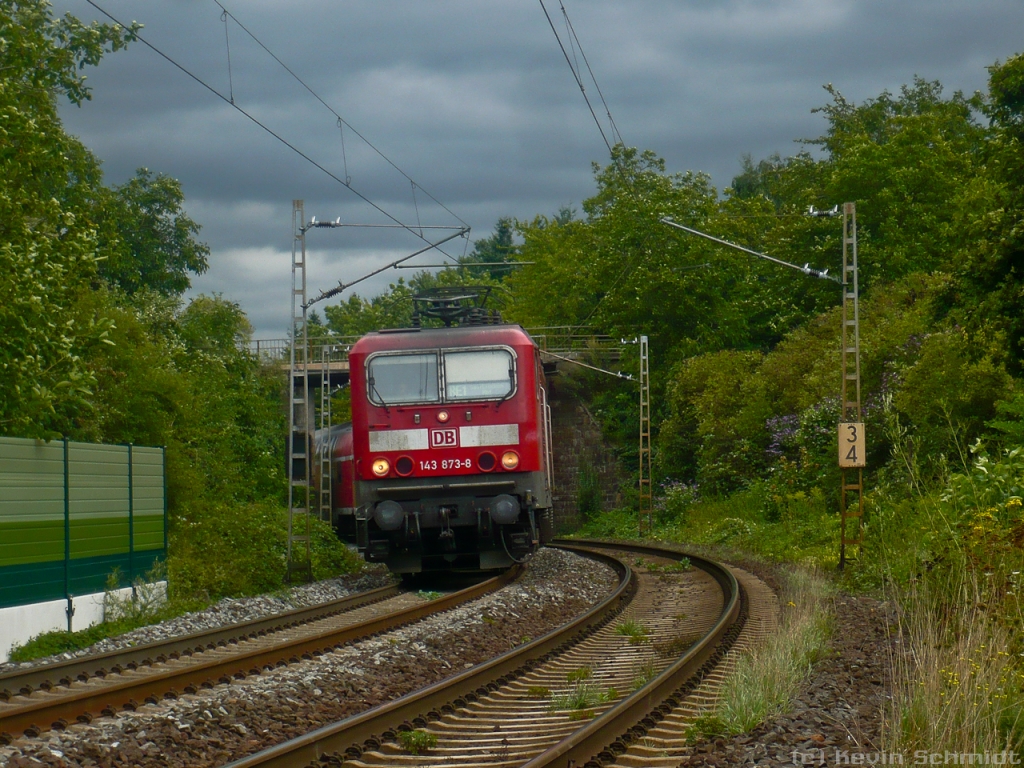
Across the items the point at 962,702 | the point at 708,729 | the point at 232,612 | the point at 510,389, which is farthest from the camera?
the point at 510,389

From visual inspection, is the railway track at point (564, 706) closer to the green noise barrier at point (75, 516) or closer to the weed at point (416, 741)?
the weed at point (416, 741)

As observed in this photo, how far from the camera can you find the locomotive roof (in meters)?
16.3

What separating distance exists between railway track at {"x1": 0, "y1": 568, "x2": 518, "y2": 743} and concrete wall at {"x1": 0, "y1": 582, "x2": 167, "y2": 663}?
1735 mm

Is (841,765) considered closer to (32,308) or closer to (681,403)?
(32,308)

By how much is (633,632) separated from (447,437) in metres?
4.63

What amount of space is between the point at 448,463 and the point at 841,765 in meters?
10.5

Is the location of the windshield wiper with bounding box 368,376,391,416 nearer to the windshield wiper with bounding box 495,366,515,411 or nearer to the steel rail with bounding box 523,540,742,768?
the windshield wiper with bounding box 495,366,515,411

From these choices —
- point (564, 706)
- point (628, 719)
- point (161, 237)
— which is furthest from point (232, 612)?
Answer: point (161, 237)

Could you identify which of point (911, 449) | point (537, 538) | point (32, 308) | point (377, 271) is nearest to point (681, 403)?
point (911, 449)

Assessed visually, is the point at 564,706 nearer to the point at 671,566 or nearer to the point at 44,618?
the point at 44,618

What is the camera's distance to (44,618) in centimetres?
1242

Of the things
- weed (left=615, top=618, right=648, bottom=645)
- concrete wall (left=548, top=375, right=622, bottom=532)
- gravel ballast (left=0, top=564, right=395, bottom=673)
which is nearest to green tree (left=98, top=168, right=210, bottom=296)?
concrete wall (left=548, top=375, right=622, bottom=532)

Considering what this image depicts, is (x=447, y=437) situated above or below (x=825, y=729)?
above

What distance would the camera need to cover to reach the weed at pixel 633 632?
11.8 meters
